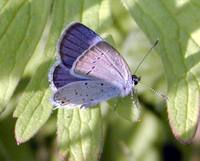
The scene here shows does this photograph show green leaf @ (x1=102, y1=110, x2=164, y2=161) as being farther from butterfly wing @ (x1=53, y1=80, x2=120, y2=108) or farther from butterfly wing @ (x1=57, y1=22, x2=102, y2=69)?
butterfly wing @ (x1=57, y1=22, x2=102, y2=69)

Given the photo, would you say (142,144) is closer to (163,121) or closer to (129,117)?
(163,121)

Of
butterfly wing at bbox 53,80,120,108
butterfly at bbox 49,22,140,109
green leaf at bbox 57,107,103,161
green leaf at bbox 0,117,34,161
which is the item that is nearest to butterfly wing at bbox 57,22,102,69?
butterfly at bbox 49,22,140,109

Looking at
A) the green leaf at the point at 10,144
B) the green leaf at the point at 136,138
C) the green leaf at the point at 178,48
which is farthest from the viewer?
the green leaf at the point at 136,138

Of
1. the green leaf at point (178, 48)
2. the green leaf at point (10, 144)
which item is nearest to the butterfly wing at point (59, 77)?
the green leaf at point (178, 48)

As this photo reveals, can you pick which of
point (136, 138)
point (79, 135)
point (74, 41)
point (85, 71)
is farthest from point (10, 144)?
point (74, 41)

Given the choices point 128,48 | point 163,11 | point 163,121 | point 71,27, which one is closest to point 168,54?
point 163,11

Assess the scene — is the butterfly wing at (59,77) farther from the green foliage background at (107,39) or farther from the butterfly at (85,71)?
the green foliage background at (107,39)
